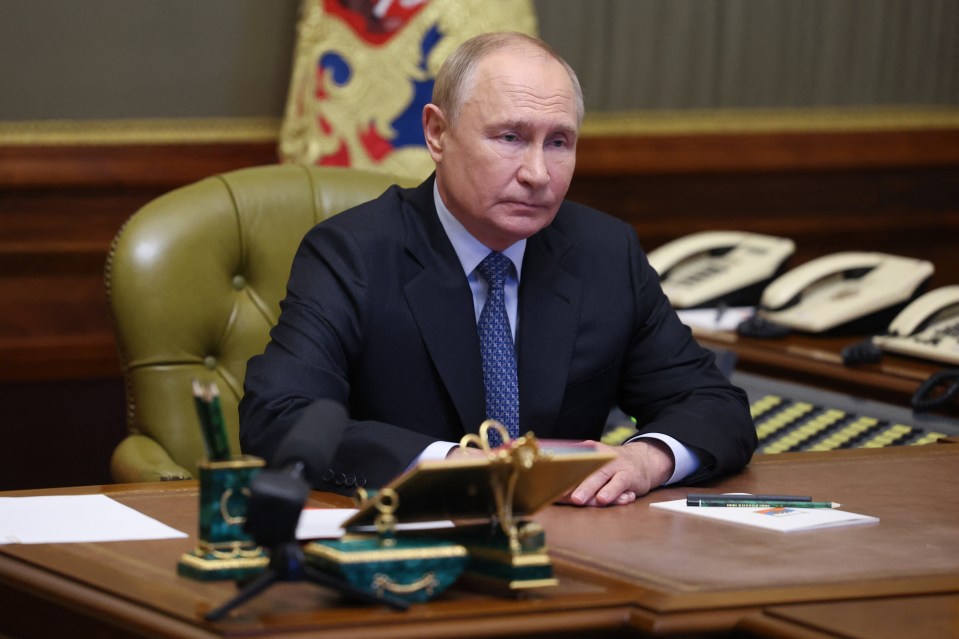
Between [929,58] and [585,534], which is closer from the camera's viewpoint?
[585,534]

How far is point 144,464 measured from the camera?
A: 2.87m

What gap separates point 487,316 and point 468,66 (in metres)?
0.47

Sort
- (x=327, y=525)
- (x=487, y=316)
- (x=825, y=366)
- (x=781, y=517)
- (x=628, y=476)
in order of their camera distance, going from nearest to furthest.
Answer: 1. (x=327, y=525)
2. (x=781, y=517)
3. (x=628, y=476)
4. (x=487, y=316)
5. (x=825, y=366)

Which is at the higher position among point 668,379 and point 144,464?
point 668,379

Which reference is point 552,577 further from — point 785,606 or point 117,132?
point 117,132

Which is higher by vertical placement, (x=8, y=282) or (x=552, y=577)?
(x=552, y=577)

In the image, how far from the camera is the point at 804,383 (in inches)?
143

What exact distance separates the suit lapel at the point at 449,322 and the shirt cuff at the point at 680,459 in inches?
13.6

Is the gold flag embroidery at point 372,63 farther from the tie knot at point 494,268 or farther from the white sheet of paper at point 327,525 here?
the white sheet of paper at point 327,525

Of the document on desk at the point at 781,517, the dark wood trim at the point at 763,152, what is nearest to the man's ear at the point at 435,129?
the document on desk at the point at 781,517

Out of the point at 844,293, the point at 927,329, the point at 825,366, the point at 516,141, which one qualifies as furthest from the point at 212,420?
the point at 844,293

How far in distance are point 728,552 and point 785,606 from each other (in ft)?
0.83

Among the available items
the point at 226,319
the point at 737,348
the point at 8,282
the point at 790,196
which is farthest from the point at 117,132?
the point at 790,196

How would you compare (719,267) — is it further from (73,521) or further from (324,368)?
(73,521)
